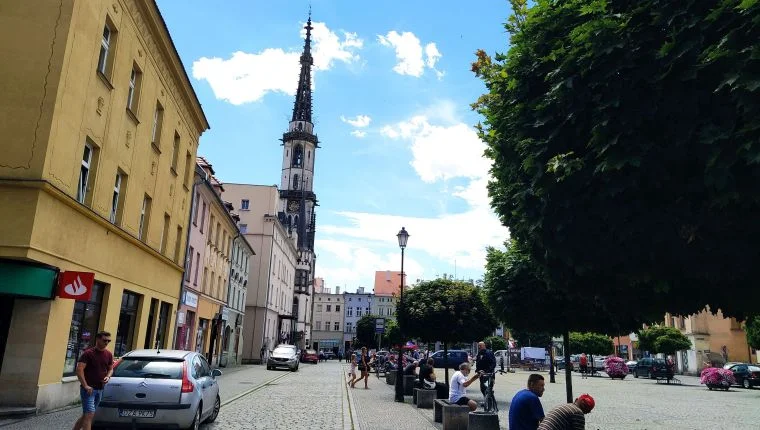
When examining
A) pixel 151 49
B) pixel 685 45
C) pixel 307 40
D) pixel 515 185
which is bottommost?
pixel 515 185

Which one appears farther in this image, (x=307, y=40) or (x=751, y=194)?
(x=307, y=40)

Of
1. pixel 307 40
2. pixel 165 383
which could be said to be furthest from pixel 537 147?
pixel 307 40

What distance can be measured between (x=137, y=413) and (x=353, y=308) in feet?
409

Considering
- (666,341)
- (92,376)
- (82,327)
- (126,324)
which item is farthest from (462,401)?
(666,341)

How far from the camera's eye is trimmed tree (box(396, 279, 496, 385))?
2142cm

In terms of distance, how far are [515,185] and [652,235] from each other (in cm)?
204

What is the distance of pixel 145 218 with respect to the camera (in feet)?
64.2

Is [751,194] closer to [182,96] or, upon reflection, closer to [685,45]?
[685,45]

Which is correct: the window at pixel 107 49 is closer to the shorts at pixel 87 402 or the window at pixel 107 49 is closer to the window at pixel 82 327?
the window at pixel 82 327

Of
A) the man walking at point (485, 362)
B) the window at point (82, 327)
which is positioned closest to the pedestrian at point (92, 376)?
the window at point (82, 327)

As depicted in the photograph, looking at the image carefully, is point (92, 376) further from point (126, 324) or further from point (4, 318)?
point (126, 324)

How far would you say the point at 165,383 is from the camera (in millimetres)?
9656

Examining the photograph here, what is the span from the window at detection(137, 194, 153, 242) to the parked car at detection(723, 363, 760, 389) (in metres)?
34.1

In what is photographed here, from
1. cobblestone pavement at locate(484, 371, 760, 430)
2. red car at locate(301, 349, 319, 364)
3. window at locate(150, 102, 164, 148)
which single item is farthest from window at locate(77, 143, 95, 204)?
red car at locate(301, 349, 319, 364)
